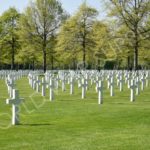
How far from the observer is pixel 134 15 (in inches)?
1537

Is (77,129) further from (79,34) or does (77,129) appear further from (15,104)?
(79,34)

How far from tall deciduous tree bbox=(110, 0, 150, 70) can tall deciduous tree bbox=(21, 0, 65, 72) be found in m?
17.8

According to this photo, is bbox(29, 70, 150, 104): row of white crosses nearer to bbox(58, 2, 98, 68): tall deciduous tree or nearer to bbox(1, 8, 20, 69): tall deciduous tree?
bbox(58, 2, 98, 68): tall deciduous tree

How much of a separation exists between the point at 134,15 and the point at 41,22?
19949 mm

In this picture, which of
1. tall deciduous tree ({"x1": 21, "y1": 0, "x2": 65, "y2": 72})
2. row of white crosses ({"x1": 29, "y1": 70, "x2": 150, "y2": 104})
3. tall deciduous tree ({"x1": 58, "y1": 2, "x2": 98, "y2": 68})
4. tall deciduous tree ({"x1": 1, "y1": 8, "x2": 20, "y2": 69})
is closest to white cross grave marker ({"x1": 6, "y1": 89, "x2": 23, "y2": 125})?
row of white crosses ({"x1": 29, "y1": 70, "x2": 150, "y2": 104})

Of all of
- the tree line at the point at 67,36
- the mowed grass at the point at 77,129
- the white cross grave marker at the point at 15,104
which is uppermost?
the tree line at the point at 67,36

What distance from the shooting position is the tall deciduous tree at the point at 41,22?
5634 cm

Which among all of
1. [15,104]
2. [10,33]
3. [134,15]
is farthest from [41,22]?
[15,104]

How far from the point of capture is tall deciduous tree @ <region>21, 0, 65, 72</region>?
56.3m

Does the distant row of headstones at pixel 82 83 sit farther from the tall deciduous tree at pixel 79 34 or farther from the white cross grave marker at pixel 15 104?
the tall deciduous tree at pixel 79 34

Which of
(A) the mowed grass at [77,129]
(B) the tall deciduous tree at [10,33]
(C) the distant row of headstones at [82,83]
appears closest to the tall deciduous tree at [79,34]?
(B) the tall deciduous tree at [10,33]

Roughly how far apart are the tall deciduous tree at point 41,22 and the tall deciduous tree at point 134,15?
58.4ft

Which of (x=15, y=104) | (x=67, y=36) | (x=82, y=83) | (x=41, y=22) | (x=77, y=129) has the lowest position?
(x=77, y=129)

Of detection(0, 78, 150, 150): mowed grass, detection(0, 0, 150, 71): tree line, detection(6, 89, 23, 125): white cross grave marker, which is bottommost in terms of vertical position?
detection(0, 78, 150, 150): mowed grass
